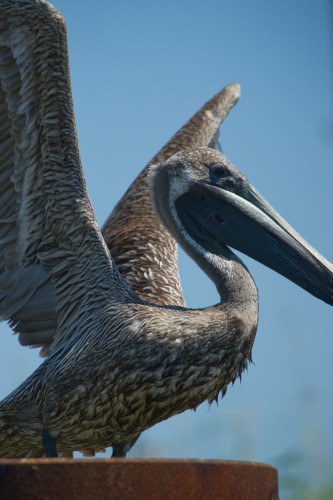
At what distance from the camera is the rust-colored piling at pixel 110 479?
282 centimetres

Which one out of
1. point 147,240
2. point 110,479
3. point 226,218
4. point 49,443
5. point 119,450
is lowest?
point 49,443

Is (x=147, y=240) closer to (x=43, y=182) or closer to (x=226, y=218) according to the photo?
(x=226, y=218)

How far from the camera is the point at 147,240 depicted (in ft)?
24.5

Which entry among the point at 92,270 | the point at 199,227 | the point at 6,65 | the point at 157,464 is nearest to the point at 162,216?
the point at 199,227

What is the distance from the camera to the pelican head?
6031mm

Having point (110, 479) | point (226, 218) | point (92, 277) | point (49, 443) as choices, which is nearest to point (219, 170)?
point (226, 218)

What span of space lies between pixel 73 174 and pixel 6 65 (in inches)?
30.2

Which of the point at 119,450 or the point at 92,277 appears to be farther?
the point at 92,277

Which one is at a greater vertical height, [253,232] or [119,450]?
[253,232]

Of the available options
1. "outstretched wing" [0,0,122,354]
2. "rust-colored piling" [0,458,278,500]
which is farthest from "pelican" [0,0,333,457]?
"rust-colored piling" [0,458,278,500]

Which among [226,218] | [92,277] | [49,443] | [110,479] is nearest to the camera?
[110,479]

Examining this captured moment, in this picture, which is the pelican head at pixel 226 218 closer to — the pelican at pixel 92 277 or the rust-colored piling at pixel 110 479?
the pelican at pixel 92 277

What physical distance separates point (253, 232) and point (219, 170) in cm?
48

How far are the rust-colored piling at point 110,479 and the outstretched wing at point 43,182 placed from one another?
125 inches
